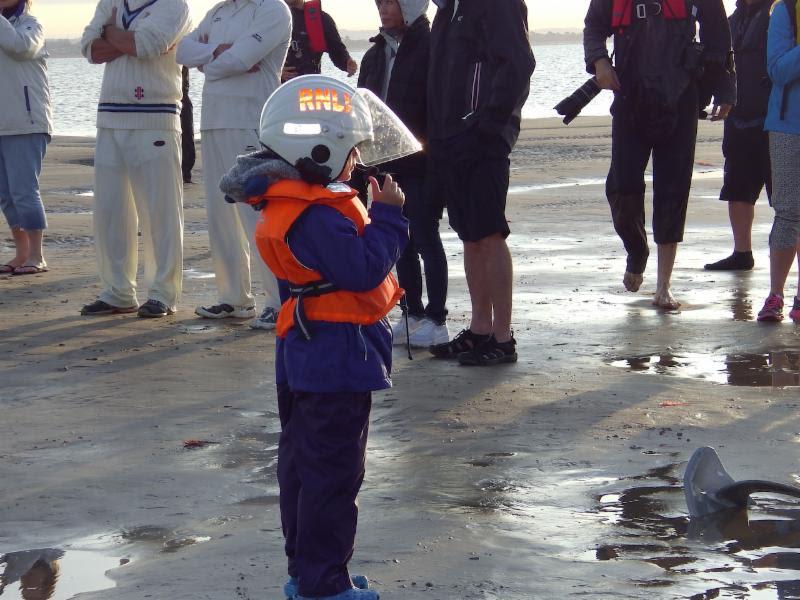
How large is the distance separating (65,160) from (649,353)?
16149mm

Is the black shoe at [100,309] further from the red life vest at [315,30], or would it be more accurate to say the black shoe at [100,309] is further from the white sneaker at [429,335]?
the red life vest at [315,30]

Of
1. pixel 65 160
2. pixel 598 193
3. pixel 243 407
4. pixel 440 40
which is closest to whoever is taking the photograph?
pixel 243 407

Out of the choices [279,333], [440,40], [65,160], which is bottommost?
[65,160]

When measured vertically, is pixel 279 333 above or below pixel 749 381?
above

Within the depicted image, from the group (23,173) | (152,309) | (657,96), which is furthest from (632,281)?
(23,173)

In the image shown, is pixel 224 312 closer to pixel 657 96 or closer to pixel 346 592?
pixel 657 96

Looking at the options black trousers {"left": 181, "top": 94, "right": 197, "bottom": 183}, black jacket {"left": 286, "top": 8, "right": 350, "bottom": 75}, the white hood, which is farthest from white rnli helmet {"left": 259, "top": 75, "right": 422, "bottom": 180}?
black trousers {"left": 181, "top": 94, "right": 197, "bottom": 183}

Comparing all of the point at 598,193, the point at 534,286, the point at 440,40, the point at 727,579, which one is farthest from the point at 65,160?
the point at 727,579

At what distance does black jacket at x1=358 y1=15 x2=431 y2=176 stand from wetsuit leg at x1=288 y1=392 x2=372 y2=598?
3472 mm

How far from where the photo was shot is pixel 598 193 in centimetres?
1493

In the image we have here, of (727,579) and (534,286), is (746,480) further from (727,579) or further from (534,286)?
(534,286)

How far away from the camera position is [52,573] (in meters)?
3.89

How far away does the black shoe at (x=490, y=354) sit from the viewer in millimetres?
6500

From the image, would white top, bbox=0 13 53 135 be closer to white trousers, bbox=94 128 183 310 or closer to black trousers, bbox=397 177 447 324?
white trousers, bbox=94 128 183 310
